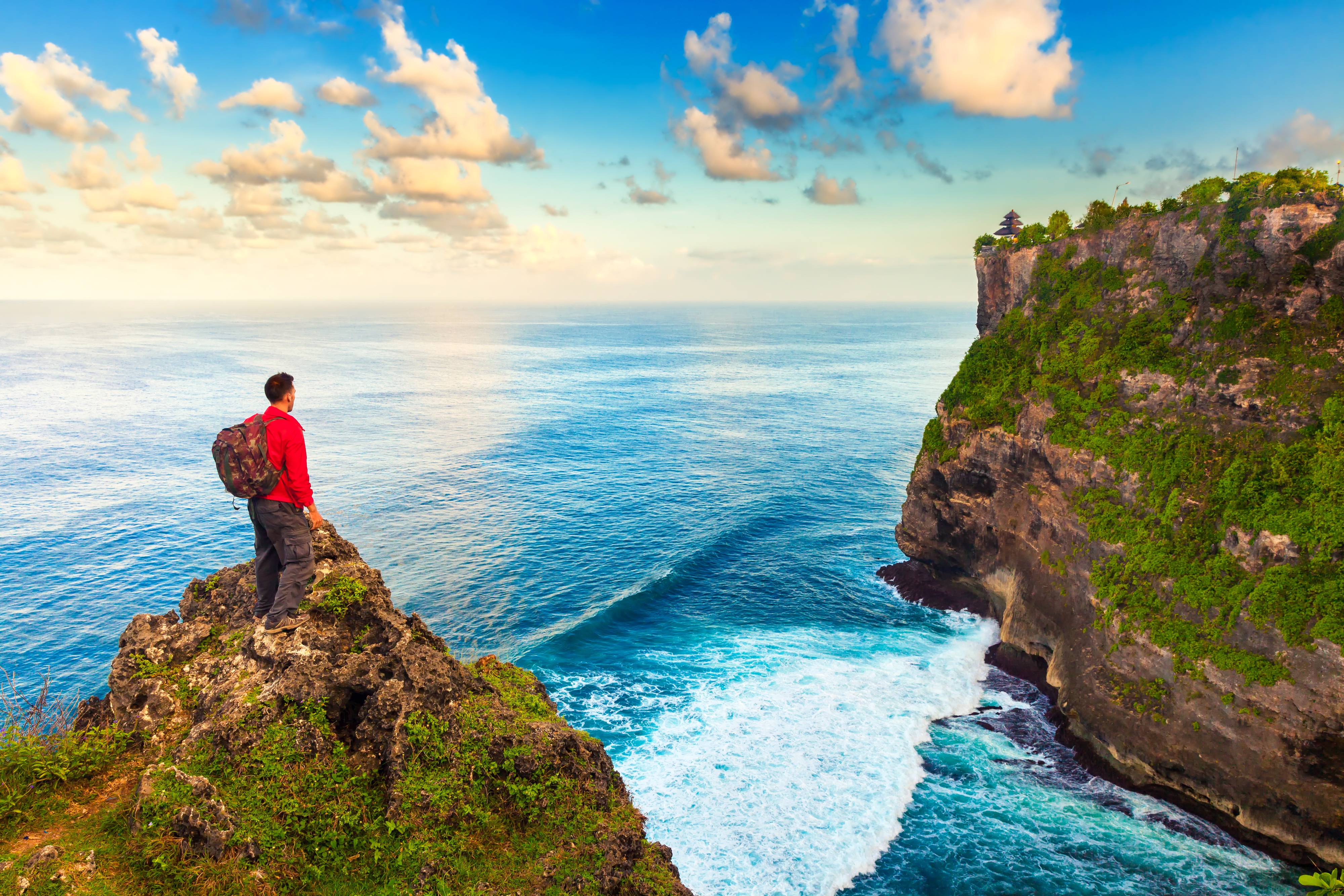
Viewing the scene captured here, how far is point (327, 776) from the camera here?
10.9 meters

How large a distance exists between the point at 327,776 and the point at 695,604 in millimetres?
33072

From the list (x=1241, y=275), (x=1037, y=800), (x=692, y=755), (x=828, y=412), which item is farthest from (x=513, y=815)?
(x=828, y=412)

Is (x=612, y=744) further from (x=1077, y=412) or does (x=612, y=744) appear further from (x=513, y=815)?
(x=1077, y=412)

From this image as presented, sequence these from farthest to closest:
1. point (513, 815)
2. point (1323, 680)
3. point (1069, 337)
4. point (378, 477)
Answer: point (378, 477) < point (1069, 337) < point (1323, 680) < point (513, 815)

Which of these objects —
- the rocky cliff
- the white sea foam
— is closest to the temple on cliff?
the white sea foam

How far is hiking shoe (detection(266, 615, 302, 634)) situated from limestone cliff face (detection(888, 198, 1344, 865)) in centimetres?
2977

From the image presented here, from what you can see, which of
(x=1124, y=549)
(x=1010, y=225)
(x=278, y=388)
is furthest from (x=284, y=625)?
(x=1010, y=225)

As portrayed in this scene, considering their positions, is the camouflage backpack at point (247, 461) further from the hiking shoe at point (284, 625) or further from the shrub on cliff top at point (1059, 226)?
the shrub on cliff top at point (1059, 226)

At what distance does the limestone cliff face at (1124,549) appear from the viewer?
76.1 feet

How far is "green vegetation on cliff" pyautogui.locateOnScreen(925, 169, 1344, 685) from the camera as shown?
24094 mm

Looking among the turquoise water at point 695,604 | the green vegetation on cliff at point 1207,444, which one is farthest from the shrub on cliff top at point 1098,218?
the turquoise water at point 695,604

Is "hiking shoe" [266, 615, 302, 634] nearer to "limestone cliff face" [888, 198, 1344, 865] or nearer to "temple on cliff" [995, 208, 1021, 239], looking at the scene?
"limestone cliff face" [888, 198, 1344, 865]

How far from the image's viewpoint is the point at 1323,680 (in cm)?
2244

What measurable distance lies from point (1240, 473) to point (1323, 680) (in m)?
7.80
